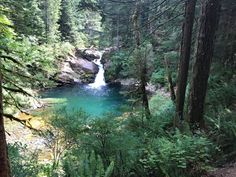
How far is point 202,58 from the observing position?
7918 mm

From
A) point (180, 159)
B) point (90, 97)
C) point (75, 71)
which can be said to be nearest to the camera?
point (180, 159)

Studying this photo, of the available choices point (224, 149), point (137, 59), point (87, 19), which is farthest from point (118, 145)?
point (87, 19)

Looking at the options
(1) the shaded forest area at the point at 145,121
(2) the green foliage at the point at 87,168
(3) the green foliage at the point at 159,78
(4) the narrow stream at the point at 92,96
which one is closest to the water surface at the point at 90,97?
(4) the narrow stream at the point at 92,96

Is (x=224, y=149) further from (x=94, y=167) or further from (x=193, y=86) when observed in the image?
(x=94, y=167)

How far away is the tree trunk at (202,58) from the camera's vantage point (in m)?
7.67

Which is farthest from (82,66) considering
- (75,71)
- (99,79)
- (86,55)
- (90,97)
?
(90,97)

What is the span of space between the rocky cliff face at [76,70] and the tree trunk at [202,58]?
24.3 meters

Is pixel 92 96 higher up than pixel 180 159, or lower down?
lower down

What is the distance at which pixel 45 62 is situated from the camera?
7484mm

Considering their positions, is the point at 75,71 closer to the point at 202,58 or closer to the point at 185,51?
the point at 185,51

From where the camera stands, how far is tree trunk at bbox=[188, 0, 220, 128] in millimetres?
7668

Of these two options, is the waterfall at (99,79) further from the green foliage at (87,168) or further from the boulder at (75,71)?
the green foliage at (87,168)

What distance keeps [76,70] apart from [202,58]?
28.8 m

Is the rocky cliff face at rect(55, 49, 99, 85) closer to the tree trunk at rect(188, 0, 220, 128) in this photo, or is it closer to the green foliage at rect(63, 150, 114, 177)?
the tree trunk at rect(188, 0, 220, 128)
